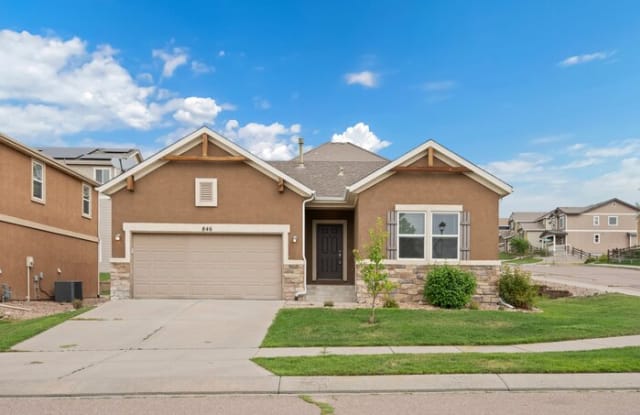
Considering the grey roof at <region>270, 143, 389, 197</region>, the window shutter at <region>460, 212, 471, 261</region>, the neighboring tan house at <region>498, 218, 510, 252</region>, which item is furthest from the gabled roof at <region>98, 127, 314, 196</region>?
the neighboring tan house at <region>498, 218, 510, 252</region>

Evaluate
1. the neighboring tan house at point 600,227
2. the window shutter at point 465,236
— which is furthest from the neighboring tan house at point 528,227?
the window shutter at point 465,236

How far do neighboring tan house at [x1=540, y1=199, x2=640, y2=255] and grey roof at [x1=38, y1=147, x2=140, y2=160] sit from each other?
167 ft

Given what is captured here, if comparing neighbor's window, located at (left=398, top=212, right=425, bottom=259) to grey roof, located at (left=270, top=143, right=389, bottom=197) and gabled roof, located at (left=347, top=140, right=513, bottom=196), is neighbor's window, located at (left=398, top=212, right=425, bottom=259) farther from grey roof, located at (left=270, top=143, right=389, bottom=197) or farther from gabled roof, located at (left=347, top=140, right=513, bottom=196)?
grey roof, located at (left=270, top=143, right=389, bottom=197)

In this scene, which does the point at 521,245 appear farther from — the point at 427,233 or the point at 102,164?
→ the point at 102,164

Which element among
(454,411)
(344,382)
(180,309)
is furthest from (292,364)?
(180,309)

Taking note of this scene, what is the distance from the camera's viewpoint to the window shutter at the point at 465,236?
13.8 metres

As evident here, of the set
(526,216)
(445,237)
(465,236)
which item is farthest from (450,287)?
(526,216)

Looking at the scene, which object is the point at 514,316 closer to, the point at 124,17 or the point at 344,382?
the point at 344,382

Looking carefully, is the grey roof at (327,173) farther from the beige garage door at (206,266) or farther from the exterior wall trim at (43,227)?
the exterior wall trim at (43,227)

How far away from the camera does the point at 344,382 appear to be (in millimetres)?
6156

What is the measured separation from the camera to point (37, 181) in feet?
54.4

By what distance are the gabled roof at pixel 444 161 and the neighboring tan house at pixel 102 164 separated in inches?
688

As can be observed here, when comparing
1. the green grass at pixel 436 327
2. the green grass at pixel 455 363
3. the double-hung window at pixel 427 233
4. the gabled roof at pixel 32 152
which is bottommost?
the green grass at pixel 436 327

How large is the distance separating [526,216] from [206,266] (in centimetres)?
7219
